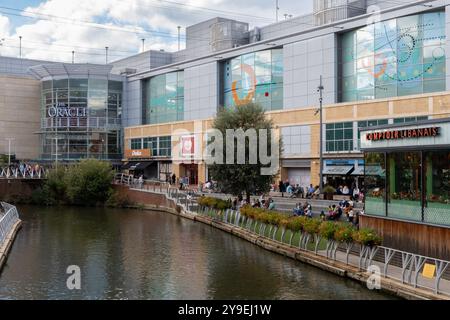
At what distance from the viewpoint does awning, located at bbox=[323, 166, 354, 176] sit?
4412 cm

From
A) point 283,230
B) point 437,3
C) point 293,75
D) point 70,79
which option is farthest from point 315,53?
point 70,79

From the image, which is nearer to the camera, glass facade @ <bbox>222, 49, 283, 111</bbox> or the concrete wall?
glass facade @ <bbox>222, 49, 283, 111</bbox>

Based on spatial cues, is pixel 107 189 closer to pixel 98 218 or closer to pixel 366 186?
pixel 98 218

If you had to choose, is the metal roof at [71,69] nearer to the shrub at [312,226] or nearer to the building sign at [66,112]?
the building sign at [66,112]

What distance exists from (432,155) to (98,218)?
28312mm

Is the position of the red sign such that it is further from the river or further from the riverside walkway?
the river

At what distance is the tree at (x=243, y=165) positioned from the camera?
35.7m

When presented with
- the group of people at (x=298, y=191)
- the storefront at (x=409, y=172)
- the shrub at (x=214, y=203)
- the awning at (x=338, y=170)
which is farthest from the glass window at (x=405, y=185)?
the awning at (x=338, y=170)

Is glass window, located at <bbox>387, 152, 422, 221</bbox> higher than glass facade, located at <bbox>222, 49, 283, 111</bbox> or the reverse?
the reverse

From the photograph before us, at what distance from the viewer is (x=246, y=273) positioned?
72.1ft

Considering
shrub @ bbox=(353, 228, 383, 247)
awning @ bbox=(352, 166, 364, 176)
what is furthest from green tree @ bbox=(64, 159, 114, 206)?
shrub @ bbox=(353, 228, 383, 247)

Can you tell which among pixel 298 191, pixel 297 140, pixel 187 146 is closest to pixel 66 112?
pixel 187 146

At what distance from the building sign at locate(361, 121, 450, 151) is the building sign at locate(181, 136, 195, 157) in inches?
1501

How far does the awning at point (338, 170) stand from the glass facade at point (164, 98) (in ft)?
77.1
